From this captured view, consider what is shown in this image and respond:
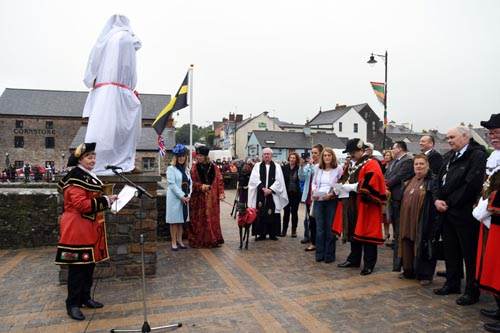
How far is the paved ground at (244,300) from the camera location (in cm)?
396

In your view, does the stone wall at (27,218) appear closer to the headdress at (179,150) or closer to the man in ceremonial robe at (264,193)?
the headdress at (179,150)

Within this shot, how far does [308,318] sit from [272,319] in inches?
15.8

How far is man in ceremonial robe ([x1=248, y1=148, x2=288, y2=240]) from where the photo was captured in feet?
27.1

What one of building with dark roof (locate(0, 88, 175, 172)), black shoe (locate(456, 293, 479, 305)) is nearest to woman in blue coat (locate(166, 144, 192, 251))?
black shoe (locate(456, 293, 479, 305))

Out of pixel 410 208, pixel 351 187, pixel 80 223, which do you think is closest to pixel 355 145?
pixel 351 187

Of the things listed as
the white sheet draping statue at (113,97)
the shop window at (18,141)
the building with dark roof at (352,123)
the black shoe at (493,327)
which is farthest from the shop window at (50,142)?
the black shoe at (493,327)

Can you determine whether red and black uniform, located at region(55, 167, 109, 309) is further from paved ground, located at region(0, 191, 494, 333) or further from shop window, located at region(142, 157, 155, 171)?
shop window, located at region(142, 157, 155, 171)

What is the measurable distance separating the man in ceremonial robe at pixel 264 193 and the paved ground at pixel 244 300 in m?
1.78

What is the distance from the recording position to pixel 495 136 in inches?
161

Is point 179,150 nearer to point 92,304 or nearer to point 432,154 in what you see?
point 92,304

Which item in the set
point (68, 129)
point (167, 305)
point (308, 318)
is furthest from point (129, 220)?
point (68, 129)

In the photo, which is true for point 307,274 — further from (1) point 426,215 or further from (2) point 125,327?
(2) point 125,327

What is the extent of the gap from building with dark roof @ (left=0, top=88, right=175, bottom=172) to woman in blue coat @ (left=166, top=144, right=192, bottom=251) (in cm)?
4279

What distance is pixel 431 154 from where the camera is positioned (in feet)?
20.9
